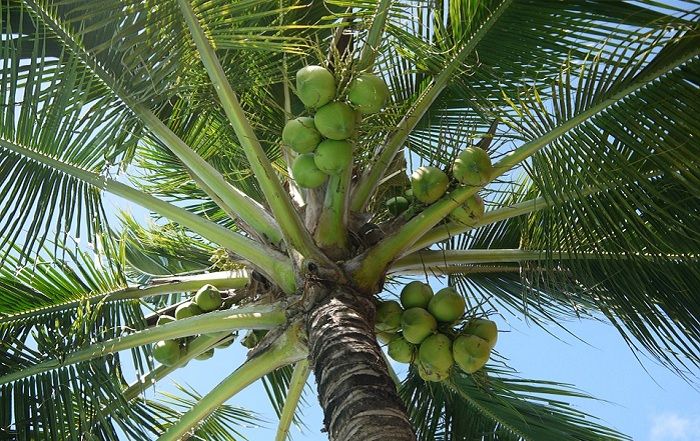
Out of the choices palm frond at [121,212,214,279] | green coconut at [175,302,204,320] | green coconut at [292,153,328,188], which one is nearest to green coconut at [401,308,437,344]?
green coconut at [292,153,328,188]

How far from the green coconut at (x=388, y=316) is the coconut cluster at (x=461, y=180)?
1.57 ft

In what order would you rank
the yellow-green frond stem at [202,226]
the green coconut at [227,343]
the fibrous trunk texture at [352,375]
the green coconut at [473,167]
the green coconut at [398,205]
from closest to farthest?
the fibrous trunk texture at [352,375] < the green coconut at [473,167] < the yellow-green frond stem at [202,226] < the green coconut at [398,205] < the green coconut at [227,343]

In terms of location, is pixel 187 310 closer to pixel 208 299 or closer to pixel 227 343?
pixel 208 299

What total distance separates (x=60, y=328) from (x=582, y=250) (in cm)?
270

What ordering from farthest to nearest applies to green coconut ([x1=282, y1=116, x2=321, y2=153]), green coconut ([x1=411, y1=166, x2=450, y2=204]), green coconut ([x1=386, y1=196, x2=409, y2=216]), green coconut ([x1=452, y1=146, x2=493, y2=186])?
green coconut ([x1=386, y1=196, x2=409, y2=216]), green coconut ([x1=411, y1=166, x2=450, y2=204]), green coconut ([x1=452, y1=146, x2=493, y2=186]), green coconut ([x1=282, y1=116, x2=321, y2=153])

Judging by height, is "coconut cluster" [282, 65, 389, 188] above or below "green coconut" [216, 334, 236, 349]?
above

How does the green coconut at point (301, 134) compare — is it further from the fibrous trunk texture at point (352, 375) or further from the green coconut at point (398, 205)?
the green coconut at point (398, 205)

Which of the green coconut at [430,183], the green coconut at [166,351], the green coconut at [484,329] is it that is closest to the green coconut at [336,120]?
the green coconut at [430,183]

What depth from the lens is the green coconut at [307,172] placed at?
13.0ft

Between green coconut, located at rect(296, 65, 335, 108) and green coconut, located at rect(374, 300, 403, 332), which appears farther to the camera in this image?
green coconut, located at rect(374, 300, 403, 332)

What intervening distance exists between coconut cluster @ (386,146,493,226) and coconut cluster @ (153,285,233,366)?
3.77 ft

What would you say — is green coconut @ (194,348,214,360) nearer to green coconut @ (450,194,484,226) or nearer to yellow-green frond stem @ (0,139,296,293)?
yellow-green frond stem @ (0,139,296,293)

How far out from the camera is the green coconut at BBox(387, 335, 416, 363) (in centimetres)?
416

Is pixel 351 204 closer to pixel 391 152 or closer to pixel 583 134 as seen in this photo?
pixel 391 152
